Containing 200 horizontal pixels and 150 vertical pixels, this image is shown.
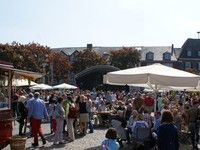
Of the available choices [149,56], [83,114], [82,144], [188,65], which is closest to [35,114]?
[82,144]

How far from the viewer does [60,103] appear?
61.3ft

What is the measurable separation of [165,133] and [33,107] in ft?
25.4

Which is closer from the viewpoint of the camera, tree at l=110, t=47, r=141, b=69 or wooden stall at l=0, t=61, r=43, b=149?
wooden stall at l=0, t=61, r=43, b=149

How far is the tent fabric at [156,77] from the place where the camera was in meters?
15.5

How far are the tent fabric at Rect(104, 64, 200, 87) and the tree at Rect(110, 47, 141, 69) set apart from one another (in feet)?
243

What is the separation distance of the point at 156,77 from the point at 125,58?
75.3 m

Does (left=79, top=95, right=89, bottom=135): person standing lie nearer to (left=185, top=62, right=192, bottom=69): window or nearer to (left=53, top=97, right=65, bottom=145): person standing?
(left=53, top=97, right=65, bottom=145): person standing

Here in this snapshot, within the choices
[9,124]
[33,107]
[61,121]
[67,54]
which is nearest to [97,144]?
[61,121]

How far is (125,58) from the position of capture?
299 feet

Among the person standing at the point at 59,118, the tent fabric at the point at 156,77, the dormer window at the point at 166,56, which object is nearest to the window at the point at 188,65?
the dormer window at the point at 166,56

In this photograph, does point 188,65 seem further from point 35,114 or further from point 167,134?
point 167,134

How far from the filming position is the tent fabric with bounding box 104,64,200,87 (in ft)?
50.9

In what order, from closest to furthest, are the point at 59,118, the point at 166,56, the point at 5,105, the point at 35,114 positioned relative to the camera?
the point at 5,105, the point at 35,114, the point at 59,118, the point at 166,56

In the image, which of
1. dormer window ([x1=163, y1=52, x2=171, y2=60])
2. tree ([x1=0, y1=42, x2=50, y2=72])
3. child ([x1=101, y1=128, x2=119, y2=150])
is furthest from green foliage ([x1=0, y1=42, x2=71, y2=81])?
child ([x1=101, y1=128, x2=119, y2=150])
